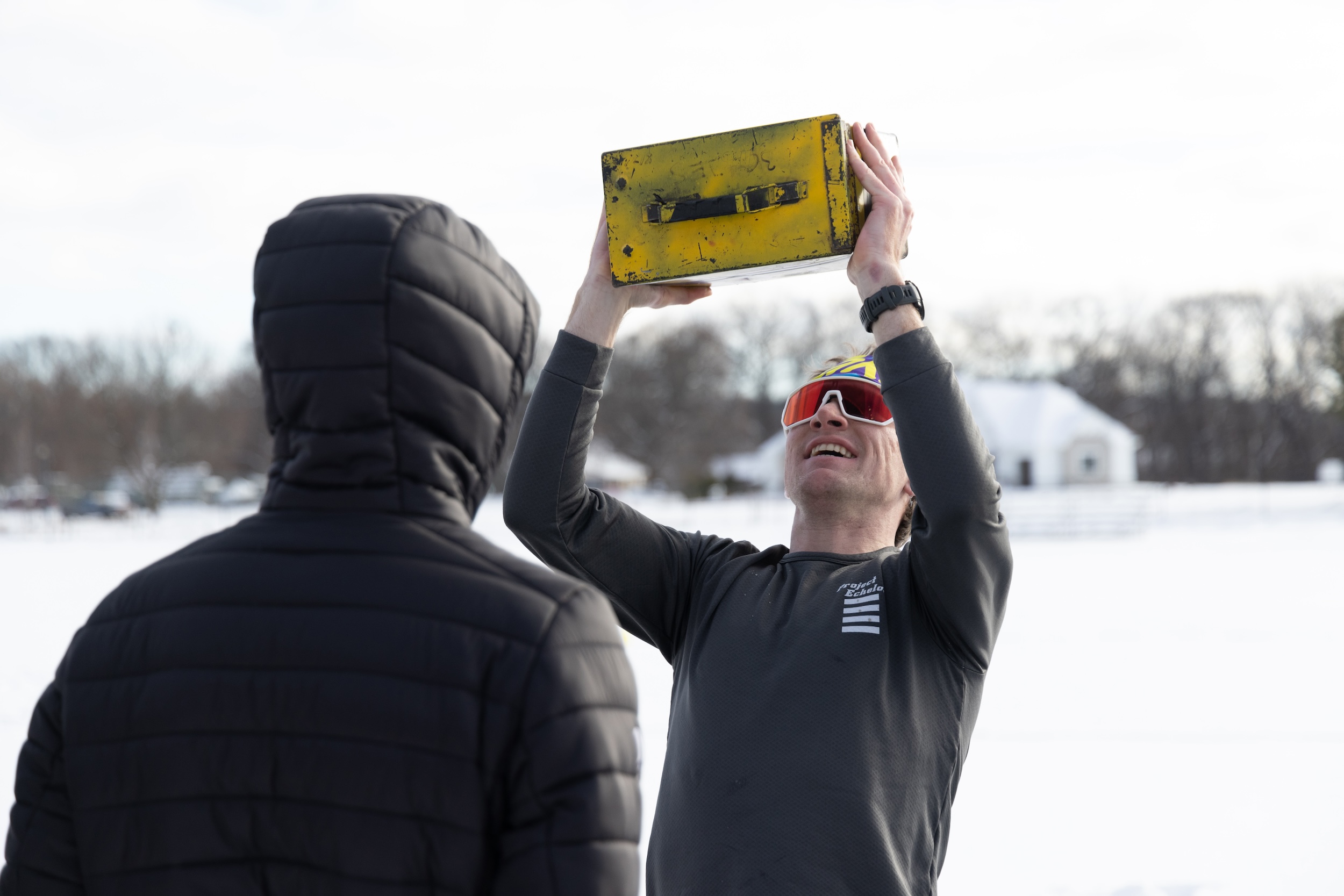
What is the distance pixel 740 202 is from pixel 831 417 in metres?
0.74

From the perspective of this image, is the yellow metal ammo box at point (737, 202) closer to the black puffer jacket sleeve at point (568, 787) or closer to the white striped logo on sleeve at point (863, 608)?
the white striped logo on sleeve at point (863, 608)

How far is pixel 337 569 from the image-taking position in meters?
1.19

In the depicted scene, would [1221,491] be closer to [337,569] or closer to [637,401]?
[637,401]

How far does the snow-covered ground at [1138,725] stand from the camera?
4.45 metres

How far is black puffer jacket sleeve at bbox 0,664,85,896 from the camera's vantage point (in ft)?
4.07

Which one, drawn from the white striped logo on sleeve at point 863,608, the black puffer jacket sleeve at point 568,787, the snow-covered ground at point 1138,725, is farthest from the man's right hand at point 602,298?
the snow-covered ground at point 1138,725

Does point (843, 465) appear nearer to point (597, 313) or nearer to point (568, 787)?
point (597, 313)

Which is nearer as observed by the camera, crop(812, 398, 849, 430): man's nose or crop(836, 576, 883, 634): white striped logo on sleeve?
crop(836, 576, 883, 634): white striped logo on sleeve

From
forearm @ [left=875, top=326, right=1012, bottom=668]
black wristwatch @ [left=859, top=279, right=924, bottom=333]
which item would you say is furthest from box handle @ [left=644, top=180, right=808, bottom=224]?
forearm @ [left=875, top=326, right=1012, bottom=668]

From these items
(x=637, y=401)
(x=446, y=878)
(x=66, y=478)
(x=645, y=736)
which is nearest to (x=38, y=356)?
(x=66, y=478)

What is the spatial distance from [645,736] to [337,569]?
5595mm

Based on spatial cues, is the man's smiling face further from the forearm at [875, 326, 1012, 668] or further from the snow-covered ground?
the snow-covered ground

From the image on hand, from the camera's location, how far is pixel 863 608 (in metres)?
2.29

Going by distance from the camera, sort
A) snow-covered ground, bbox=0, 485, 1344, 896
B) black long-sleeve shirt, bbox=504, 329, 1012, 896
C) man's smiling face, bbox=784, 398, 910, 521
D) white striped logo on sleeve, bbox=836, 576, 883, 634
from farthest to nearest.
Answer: snow-covered ground, bbox=0, 485, 1344, 896, man's smiling face, bbox=784, 398, 910, 521, white striped logo on sleeve, bbox=836, 576, 883, 634, black long-sleeve shirt, bbox=504, 329, 1012, 896
